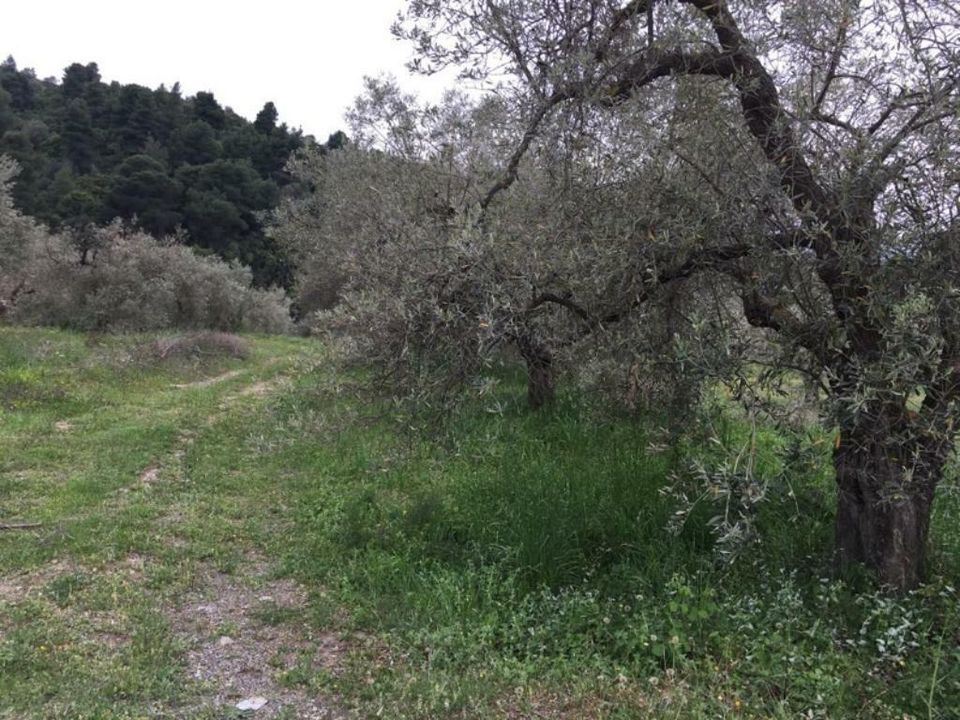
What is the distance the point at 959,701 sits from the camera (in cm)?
371

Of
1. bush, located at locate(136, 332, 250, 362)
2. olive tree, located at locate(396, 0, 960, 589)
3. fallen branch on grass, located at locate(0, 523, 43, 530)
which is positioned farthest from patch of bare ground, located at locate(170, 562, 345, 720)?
bush, located at locate(136, 332, 250, 362)

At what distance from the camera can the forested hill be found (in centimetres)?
4041

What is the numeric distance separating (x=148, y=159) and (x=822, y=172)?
153 feet

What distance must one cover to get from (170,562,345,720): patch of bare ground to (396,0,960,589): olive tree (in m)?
2.84

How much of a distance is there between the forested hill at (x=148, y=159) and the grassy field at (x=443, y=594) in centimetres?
3241

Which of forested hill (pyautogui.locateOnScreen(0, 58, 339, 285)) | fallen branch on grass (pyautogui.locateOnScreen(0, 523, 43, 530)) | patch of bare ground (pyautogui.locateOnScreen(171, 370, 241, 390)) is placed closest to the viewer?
fallen branch on grass (pyautogui.locateOnScreen(0, 523, 43, 530))

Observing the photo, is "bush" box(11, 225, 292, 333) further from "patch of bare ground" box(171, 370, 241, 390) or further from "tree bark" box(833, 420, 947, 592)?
"tree bark" box(833, 420, 947, 592)

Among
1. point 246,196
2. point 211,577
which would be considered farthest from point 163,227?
point 211,577

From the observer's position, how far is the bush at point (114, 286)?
23172 mm

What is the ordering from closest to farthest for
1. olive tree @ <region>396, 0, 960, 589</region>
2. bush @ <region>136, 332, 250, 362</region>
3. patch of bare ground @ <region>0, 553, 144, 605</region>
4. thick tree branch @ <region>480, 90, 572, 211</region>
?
olive tree @ <region>396, 0, 960, 589</region>, thick tree branch @ <region>480, 90, 572, 211</region>, patch of bare ground @ <region>0, 553, 144, 605</region>, bush @ <region>136, 332, 250, 362</region>

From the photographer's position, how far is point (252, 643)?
4.77 m

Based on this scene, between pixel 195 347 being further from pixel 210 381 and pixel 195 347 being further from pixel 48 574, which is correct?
pixel 48 574

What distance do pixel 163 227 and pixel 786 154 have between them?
1692 inches

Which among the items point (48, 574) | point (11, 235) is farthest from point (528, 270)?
point (11, 235)
